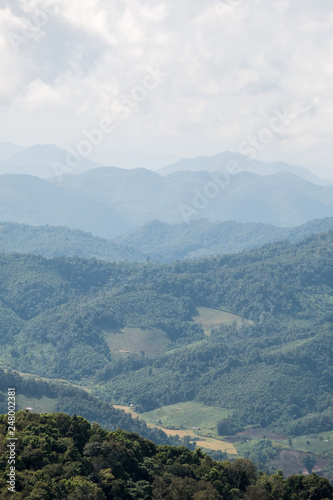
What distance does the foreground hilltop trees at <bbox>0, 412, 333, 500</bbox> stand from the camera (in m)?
44.6

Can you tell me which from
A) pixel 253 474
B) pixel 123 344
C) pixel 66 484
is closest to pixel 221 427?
pixel 123 344

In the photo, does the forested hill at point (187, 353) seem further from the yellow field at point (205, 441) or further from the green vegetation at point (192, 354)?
the yellow field at point (205, 441)

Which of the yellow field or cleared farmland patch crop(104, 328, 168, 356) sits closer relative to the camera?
the yellow field

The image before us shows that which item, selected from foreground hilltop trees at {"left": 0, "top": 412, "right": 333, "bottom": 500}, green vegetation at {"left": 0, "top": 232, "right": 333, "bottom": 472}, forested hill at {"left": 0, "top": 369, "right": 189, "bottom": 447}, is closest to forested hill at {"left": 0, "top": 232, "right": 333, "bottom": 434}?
green vegetation at {"left": 0, "top": 232, "right": 333, "bottom": 472}

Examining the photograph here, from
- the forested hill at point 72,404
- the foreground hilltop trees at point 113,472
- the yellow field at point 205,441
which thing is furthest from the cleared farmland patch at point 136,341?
the foreground hilltop trees at point 113,472

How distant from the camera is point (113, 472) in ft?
164

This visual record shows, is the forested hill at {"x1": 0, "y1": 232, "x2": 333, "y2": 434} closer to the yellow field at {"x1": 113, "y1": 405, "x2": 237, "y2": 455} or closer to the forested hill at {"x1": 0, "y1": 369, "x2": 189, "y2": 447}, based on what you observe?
the yellow field at {"x1": 113, "y1": 405, "x2": 237, "y2": 455}

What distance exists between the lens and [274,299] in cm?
19950

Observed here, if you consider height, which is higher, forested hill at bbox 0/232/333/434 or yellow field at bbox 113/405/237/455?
forested hill at bbox 0/232/333/434

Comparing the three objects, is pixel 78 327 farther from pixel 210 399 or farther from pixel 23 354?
pixel 210 399

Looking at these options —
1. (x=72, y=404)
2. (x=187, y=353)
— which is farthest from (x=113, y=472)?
(x=187, y=353)

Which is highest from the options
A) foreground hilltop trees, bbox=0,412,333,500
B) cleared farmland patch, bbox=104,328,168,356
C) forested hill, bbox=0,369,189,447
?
foreground hilltop trees, bbox=0,412,333,500

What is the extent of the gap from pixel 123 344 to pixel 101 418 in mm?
55216

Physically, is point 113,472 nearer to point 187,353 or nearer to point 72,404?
point 72,404
